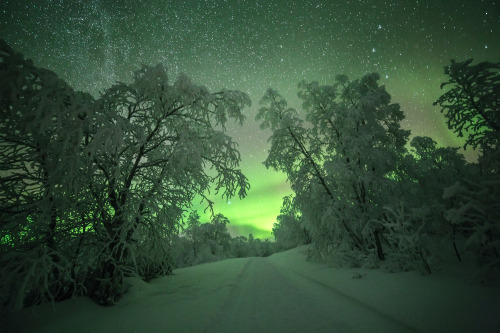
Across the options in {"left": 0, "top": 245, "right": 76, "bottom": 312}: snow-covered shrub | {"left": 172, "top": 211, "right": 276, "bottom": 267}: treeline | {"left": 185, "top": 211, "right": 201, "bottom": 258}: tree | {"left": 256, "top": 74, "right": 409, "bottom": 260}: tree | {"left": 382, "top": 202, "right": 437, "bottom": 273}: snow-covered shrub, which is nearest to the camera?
{"left": 0, "top": 245, "right": 76, "bottom": 312}: snow-covered shrub

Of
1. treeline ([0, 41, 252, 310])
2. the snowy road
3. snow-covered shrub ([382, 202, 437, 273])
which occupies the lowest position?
the snowy road

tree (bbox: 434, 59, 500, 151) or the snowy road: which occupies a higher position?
tree (bbox: 434, 59, 500, 151)

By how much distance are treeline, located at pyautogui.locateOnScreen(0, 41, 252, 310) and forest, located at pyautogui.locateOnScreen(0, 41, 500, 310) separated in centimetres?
4

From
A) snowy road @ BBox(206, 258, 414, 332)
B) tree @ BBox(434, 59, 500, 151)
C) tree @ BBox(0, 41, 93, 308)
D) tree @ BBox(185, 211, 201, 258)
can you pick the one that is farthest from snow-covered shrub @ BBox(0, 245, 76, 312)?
tree @ BBox(185, 211, 201, 258)

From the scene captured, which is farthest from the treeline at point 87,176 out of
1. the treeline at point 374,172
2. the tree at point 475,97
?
the tree at point 475,97

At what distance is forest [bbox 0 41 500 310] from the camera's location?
3.15 m

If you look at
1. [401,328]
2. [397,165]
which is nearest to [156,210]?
[401,328]

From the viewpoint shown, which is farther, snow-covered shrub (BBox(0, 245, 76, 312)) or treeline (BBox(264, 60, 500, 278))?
treeline (BBox(264, 60, 500, 278))

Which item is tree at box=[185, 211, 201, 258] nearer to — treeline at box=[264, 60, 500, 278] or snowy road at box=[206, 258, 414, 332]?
treeline at box=[264, 60, 500, 278]

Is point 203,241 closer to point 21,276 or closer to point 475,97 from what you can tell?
point 21,276

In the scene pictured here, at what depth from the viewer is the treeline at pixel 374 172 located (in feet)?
14.0

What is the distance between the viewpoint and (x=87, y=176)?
4.14 metres

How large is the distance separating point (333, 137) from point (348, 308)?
612 centimetres

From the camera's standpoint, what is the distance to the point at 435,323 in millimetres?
2465
